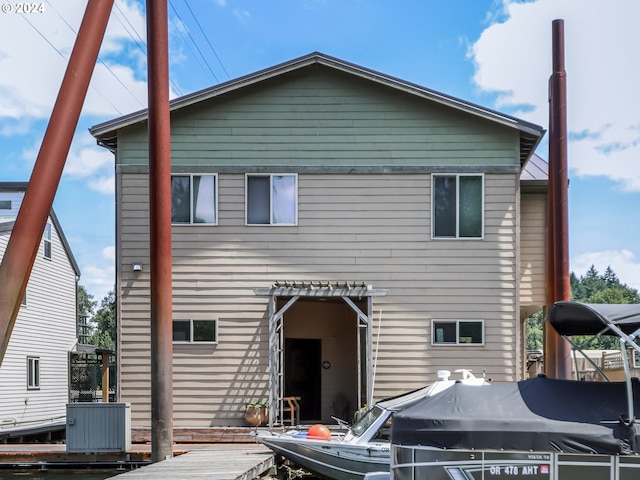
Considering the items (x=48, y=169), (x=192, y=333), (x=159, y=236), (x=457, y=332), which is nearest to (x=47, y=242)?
(x=192, y=333)

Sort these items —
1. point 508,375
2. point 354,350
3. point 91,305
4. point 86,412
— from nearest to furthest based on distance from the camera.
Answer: point 86,412 → point 508,375 → point 354,350 → point 91,305

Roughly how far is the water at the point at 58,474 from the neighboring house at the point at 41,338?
7926 millimetres

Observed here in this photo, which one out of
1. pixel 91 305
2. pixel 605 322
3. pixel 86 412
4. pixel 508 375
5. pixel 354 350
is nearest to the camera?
pixel 605 322

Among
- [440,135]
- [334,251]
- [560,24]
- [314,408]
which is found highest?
[560,24]

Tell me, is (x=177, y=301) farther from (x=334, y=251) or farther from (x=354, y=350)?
(x=354, y=350)

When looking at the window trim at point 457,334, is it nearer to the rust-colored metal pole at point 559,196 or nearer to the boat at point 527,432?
the rust-colored metal pole at point 559,196

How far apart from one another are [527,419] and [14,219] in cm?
2116

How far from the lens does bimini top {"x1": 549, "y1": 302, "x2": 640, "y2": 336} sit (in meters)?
6.19

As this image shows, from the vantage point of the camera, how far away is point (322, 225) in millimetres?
15141

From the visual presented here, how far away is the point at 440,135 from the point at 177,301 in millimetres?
6362

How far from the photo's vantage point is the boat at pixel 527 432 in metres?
5.40

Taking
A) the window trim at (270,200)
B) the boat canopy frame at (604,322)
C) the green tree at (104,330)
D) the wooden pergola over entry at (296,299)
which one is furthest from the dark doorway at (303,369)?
the green tree at (104,330)

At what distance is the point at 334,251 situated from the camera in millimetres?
15086

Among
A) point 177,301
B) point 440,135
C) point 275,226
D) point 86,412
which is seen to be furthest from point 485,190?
point 86,412
